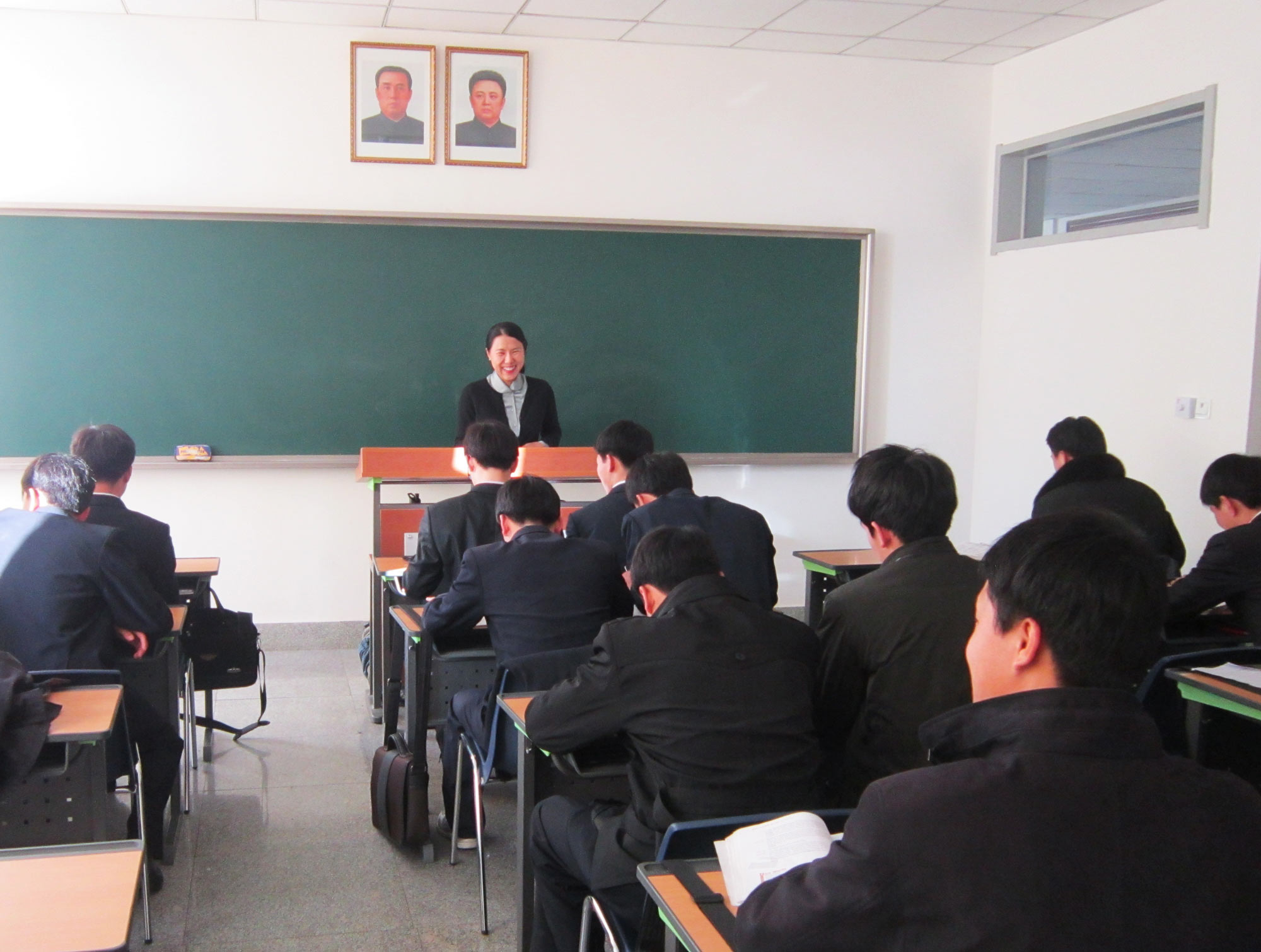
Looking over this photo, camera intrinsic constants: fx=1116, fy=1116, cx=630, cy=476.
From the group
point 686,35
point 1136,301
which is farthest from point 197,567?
point 1136,301

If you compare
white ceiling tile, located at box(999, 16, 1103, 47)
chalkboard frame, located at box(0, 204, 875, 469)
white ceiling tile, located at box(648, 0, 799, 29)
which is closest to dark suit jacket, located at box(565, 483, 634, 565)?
chalkboard frame, located at box(0, 204, 875, 469)

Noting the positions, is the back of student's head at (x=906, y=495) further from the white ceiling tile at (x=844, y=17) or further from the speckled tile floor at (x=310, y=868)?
the white ceiling tile at (x=844, y=17)

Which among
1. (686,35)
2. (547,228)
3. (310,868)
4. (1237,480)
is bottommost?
(310,868)

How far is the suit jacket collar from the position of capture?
1108 mm

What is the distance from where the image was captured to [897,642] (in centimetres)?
215

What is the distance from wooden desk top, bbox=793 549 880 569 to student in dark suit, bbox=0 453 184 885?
2767mm

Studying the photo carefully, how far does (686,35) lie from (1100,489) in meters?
3.11

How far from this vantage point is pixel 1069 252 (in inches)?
223

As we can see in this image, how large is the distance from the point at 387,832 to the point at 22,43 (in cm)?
406

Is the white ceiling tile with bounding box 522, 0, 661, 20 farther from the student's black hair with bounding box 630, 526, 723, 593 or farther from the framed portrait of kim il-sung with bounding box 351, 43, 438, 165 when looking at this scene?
the student's black hair with bounding box 630, 526, 723, 593

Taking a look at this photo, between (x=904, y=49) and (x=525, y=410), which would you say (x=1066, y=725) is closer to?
(x=525, y=410)

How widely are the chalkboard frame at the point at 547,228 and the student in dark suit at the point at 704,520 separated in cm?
233

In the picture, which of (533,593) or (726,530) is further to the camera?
(726,530)

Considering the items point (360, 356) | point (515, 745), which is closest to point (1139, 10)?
point (360, 356)
